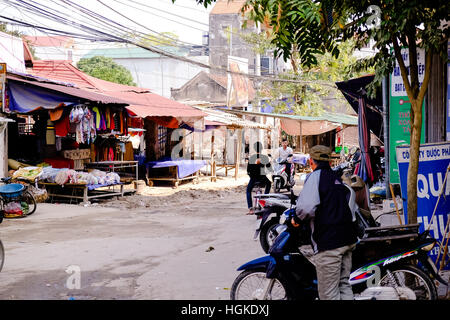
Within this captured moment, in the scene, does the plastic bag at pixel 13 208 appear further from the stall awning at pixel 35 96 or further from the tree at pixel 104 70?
the tree at pixel 104 70

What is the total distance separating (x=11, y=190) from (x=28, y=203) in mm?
826

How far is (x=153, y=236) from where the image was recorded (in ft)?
30.7

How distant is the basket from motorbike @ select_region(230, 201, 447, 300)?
8.15 m

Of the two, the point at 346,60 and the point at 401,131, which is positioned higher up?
the point at 346,60

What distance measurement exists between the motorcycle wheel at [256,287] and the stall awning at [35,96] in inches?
384

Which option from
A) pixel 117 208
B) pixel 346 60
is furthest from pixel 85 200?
pixel 346 60

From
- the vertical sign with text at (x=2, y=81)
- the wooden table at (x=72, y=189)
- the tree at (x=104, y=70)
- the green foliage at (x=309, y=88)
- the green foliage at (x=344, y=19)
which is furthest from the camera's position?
the tree at (x=104, y=70)

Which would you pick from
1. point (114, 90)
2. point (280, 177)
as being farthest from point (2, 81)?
point (280, 177)

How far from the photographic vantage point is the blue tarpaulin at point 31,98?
42.5 ft

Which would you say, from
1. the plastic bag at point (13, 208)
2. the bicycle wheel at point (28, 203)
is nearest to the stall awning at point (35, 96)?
the bicycle wheel at point (28, 203)

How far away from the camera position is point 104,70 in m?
39.5

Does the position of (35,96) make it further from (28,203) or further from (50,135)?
(28,203)
